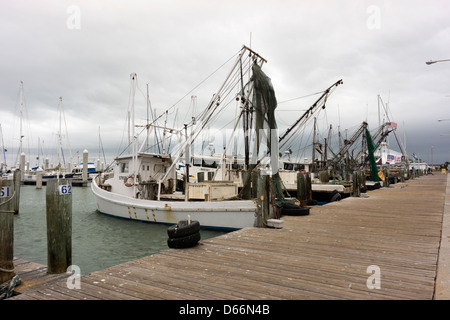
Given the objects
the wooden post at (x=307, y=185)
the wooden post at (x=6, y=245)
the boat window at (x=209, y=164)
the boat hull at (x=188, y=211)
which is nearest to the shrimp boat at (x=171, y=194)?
the boat hull at (x=188, y=211)

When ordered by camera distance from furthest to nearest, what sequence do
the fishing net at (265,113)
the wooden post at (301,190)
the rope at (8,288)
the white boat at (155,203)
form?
the wooden post at (301,190) → the white boat at (155,203) → the fishing net at (265,113) → the rope at (8,288)

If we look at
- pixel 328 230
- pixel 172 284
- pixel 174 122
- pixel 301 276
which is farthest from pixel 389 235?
pixel 174 122

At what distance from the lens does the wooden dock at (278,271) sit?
3453 mm

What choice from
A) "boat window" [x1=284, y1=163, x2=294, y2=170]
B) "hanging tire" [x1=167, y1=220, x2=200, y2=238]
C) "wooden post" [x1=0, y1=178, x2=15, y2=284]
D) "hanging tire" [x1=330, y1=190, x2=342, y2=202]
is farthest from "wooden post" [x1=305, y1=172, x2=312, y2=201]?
"boat window" [x1=284, y1=163, x2=294, y2=170]

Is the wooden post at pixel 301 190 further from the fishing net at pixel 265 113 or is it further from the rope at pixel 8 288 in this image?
the rope at pixel 8 288

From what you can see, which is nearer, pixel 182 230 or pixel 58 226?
pixel 58 226

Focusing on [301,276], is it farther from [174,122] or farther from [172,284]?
[174,122]

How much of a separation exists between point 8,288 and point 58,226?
120 centimetres

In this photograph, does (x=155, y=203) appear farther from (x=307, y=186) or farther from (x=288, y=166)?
(x=288, y=166)

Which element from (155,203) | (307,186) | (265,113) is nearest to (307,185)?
(307,186)

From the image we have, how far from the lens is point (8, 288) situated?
422 cm
